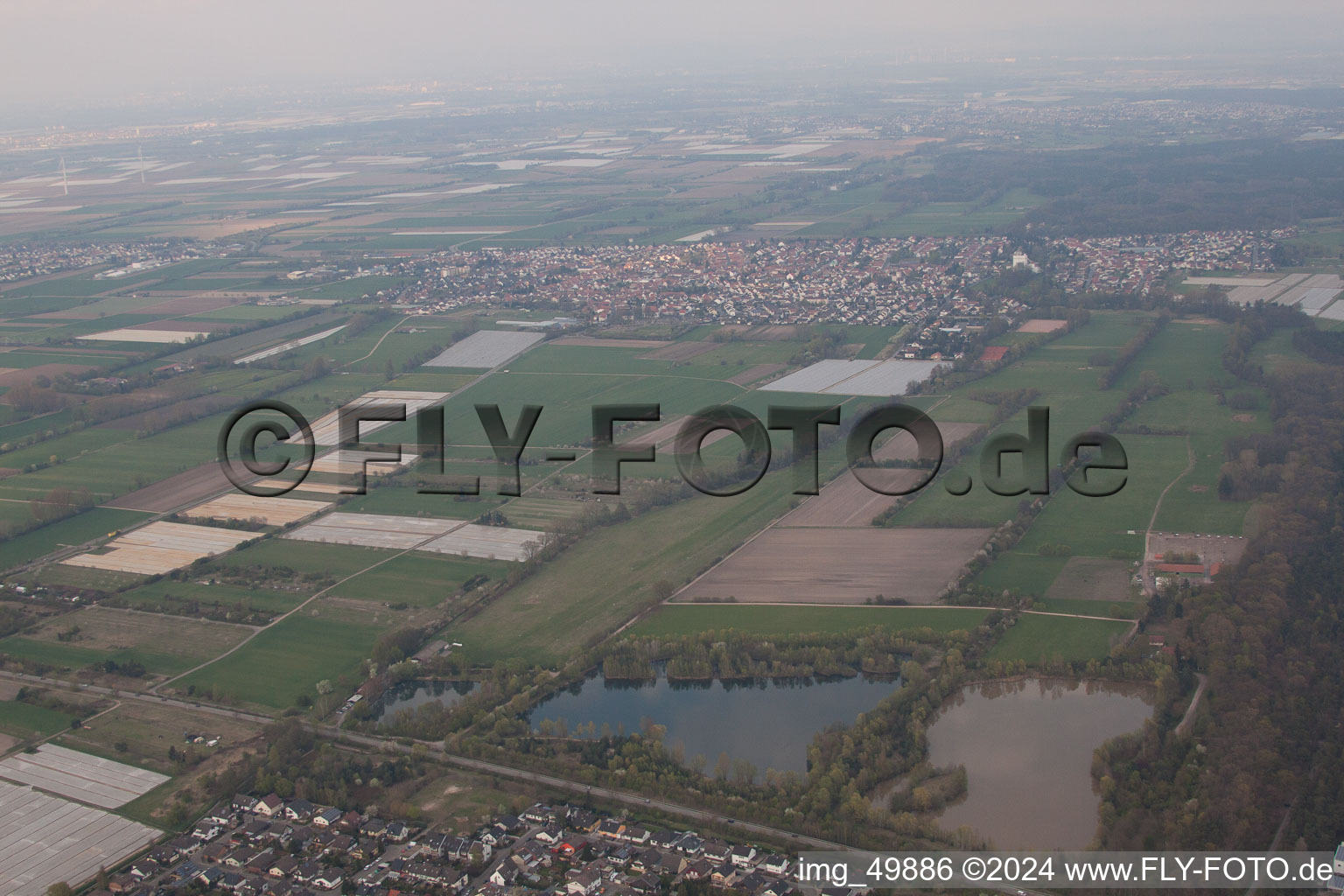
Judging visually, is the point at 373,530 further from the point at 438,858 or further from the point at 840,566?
the point at 438,858

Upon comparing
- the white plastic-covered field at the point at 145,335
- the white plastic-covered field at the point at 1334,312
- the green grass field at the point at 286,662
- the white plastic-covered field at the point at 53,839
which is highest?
the white plastic-covered field at the point at 1334,312

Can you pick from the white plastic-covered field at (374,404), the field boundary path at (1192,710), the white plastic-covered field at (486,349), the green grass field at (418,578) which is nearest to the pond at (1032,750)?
the field boundary path at (1192,710)

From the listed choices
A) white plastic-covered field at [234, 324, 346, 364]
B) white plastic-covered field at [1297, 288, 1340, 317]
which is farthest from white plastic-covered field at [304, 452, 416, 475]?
white plastic-covered field at [1297, 288, 1340, 317]

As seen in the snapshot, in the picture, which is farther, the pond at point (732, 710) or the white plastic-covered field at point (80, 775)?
the pond at point (732, 710)

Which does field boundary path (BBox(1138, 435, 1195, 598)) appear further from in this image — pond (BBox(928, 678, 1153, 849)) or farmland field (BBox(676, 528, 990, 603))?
pond (BBox(928, 678, 1153, 849))

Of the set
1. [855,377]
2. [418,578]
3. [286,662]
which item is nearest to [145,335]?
[855,377]

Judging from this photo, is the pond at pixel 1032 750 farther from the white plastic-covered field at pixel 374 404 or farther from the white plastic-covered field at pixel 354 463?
the white plastic-covered field at pixel 374 404
